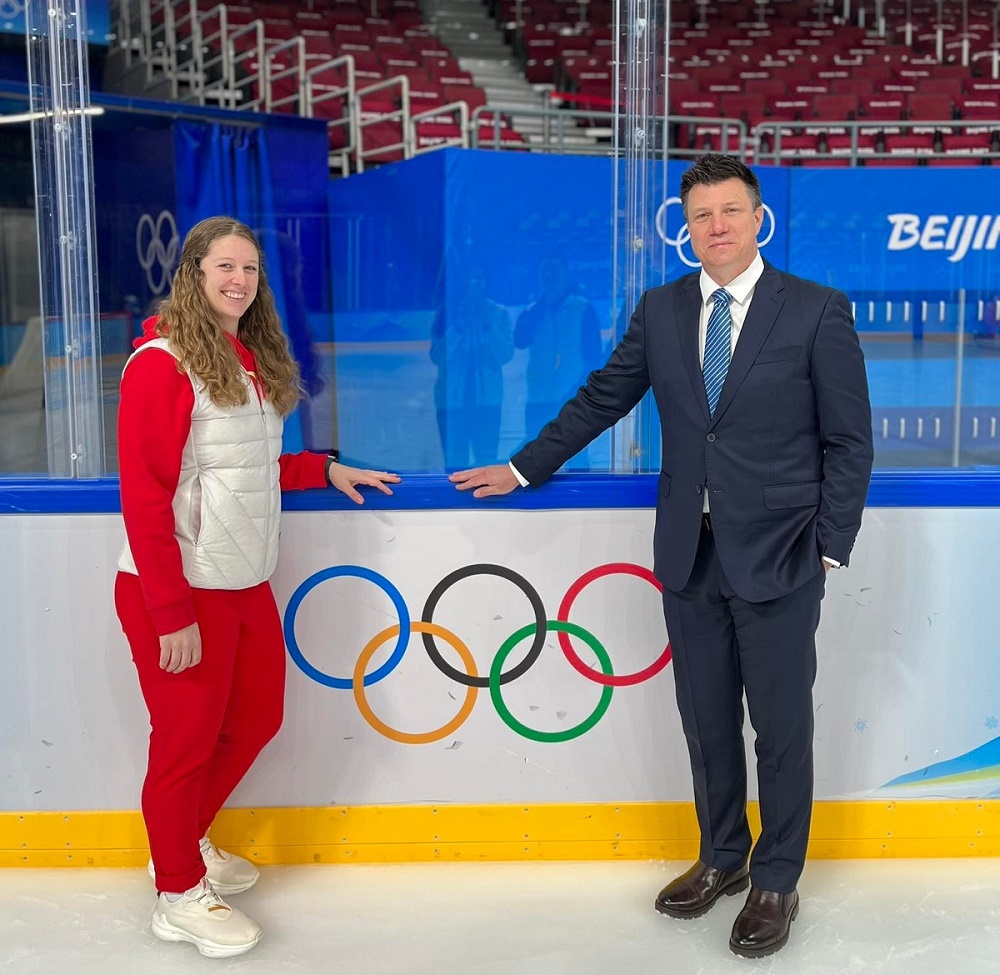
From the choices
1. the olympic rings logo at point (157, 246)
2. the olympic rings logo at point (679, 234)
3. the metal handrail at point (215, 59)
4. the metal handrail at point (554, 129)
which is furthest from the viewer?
the metal handrail at point (215, 59)

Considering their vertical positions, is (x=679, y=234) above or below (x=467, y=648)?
above

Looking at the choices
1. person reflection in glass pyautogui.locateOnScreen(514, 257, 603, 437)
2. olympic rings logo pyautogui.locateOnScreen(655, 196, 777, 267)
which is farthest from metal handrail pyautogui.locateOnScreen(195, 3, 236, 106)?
olympic rings logo pyautogui.locateOnScreen(655, 196, 777, 267)

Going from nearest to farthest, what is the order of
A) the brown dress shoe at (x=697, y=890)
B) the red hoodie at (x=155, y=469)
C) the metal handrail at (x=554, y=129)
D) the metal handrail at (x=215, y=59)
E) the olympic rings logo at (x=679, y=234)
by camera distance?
1. the red hoodie at (x=155, y=469)
2. the brown dress shoe at (x=697, y=890)
3. the olympic rings logo at (x=679, y=234)
4. the metal handrail at (x=554, y=129)
5. the metal handrail at (x=215, y=59)

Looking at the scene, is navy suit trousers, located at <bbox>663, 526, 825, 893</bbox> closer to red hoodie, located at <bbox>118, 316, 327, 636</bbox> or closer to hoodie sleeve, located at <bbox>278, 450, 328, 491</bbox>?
hoodie sleeve, located at <bbox>278, 450, 328, 491</bbox>

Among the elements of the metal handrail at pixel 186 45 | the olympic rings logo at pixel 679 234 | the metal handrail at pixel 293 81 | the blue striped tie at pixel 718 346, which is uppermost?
the metal handrail at pixel 186 45

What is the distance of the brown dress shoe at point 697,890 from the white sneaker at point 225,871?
823 mm

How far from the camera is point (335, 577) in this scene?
240 centimetres

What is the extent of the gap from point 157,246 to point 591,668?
368 centimetres

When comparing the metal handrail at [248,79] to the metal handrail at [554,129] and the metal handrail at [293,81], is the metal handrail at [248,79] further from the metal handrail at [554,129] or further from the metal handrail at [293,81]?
the metal handrail at [554,129]

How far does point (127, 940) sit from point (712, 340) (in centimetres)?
154

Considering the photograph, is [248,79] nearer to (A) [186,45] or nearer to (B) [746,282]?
(A) [186,45]

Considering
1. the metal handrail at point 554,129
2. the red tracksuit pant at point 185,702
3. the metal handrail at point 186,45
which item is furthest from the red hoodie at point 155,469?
the metal handrail at point 186,45

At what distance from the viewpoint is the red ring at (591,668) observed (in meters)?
2.41

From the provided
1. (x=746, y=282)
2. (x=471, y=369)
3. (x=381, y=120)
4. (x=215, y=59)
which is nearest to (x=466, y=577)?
(x=746, y=282)
